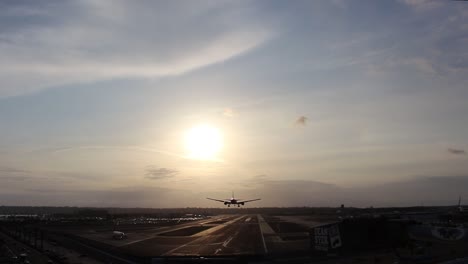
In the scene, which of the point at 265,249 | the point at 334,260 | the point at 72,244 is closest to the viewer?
the point at 334,260

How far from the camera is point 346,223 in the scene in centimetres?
5497

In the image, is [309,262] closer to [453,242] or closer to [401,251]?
[401,251]

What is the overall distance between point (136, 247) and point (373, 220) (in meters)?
45.7

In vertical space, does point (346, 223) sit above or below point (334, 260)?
above

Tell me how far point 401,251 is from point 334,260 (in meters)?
12.0

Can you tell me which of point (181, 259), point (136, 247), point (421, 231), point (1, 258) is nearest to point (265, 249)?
point (181, 259)

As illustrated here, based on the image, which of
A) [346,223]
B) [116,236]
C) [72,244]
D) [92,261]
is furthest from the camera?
[116,236]

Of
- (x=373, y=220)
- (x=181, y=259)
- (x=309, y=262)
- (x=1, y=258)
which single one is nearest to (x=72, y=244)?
(x=1, y=258)

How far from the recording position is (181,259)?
191 ft

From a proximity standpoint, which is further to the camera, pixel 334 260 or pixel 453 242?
pixel 453 242

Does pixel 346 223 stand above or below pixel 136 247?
above

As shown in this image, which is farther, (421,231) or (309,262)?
(421,231)

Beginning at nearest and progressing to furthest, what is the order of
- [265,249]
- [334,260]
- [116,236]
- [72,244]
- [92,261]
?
[334,260]
[92,261]
[265,249]
[72,244]
[116,236]

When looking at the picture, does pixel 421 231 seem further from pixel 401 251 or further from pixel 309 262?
pixel 309 262
